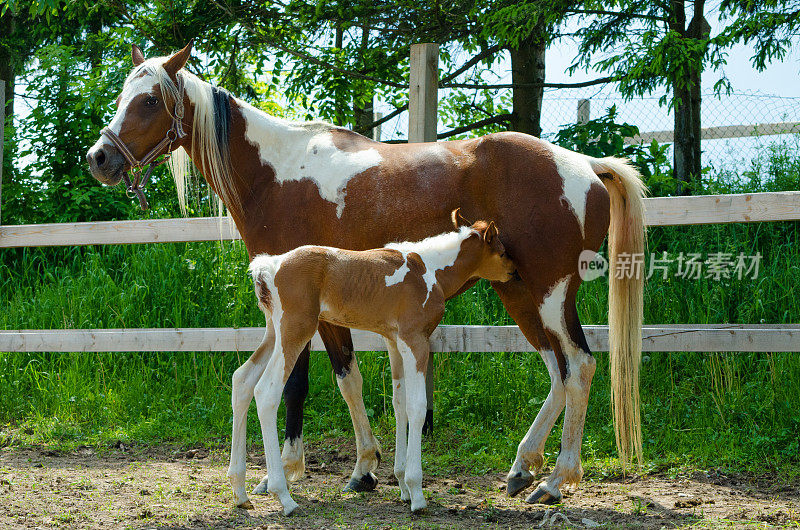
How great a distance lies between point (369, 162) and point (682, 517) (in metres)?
2.46

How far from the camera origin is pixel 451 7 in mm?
7098

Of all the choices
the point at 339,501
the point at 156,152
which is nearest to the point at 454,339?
the point at 339,501

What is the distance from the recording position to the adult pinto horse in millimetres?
3922

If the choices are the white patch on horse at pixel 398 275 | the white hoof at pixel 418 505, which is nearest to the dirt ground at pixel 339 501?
the white hoof at pixel 418 505

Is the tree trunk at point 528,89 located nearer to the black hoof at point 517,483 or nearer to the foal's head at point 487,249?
the foal's head at point 487,249

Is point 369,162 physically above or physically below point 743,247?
above

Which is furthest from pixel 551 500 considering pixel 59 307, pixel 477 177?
pixel 59 307

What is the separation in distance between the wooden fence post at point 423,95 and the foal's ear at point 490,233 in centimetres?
169

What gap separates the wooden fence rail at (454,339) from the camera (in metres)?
4.39

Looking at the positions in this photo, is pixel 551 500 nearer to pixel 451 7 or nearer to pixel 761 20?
pixel 761 20

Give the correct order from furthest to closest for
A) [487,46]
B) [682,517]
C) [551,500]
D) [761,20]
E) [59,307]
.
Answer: [487,46], [59,307], [761,20], [551,500], [682,517]

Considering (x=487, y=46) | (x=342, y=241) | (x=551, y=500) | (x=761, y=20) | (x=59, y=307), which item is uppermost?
(x=487, y=46)

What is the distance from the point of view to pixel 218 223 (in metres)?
5.38

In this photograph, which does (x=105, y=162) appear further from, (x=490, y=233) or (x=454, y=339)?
(x=454, y=339)
